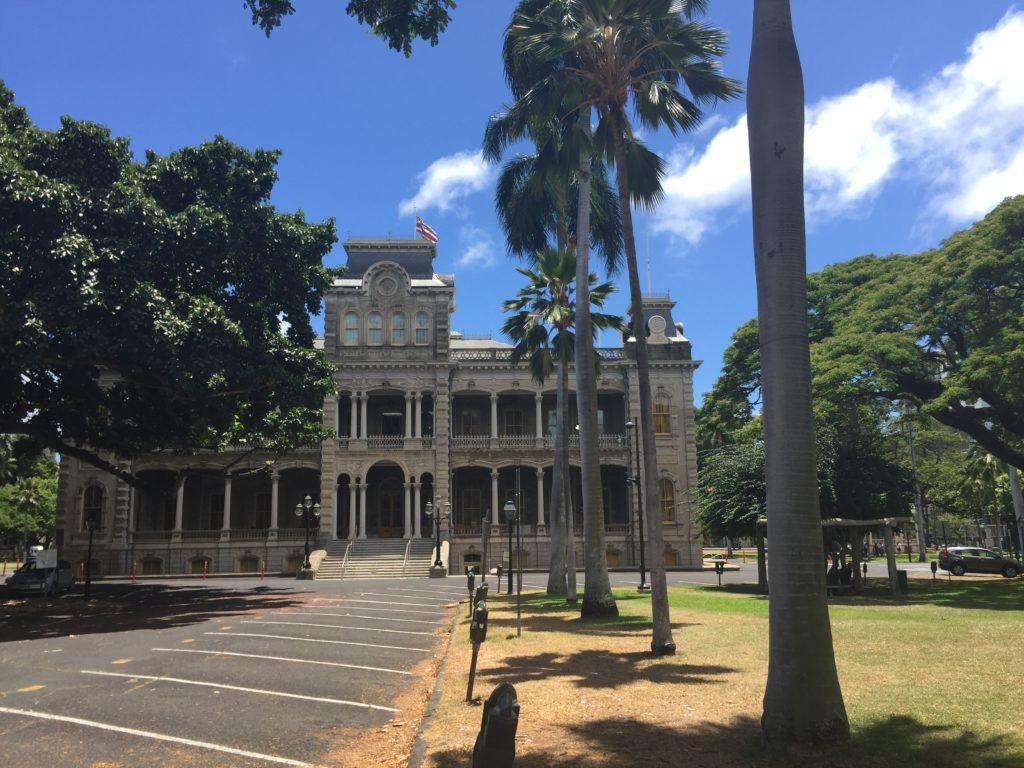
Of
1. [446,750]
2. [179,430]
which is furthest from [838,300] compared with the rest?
[446,750]

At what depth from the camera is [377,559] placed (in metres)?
40.8

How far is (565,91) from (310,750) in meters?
12.6

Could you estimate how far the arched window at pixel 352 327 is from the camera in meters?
45.4

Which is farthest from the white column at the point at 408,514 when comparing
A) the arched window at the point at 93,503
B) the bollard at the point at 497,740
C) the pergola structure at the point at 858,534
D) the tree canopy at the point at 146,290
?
the bollard at the point at 497,740

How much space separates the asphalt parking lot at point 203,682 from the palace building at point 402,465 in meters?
23.1

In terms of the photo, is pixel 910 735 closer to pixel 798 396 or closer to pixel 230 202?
pixel 798 396

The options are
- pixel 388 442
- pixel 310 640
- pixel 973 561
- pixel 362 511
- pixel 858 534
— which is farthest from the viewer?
pixel 388 442

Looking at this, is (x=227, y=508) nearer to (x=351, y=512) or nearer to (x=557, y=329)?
(x=351, y=512)

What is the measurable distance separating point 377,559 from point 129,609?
19.6 metres

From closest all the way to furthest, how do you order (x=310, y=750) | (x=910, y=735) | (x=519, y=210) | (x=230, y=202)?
(x=910, y=735) → (x=310, y=750) → (x=230, y=202) → (x=519, y=210)

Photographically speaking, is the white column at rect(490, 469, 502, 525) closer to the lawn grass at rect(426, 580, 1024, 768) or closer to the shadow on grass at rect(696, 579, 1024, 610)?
the shadow on grass at rect(696, 579, 1024, 610)

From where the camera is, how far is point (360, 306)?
4553 cm

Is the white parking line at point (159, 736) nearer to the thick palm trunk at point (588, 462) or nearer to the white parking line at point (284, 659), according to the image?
the white parking line at point (284, 659)

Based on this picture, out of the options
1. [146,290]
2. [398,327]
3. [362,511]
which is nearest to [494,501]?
[362,511]
